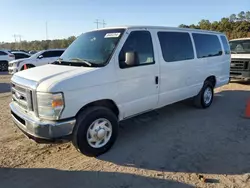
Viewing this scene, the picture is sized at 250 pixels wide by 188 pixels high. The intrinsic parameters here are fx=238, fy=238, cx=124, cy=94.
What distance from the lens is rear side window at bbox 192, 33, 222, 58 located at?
611 cm

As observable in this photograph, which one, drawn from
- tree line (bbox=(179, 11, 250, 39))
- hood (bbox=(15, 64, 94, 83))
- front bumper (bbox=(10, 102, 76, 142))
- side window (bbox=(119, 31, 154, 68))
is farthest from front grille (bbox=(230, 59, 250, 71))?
tree line (bbox=(179, 11, 250, 39))

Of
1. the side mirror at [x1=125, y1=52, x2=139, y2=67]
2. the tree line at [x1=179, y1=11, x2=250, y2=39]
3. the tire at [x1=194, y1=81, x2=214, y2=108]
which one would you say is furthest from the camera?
the tree line at [x1=179, y1=11, x2=250, y2=39]

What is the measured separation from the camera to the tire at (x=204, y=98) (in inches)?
255

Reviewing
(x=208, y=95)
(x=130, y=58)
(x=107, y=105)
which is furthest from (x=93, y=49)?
(x=208, y=95)

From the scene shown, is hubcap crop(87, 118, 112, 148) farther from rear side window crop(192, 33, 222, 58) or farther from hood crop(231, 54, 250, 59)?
hood crop(231, 54, 250, 59)

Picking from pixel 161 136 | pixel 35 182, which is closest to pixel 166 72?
pixel 161 136

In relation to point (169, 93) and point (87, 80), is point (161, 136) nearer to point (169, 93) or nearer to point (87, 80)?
point (169, 93)

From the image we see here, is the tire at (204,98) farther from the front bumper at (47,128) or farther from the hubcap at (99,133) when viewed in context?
the front bumper at (47,128)

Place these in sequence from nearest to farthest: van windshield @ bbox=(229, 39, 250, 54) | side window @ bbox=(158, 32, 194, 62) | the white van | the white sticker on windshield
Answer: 1. the white van
2. the white sticker on windshield
3. side window @ bbox=(158, 32, 194, 62)
4. van windshield @ bbox=(229, 39, 250, 54)

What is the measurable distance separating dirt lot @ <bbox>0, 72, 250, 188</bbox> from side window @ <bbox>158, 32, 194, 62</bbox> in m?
1.54

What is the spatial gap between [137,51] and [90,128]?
5.42 feet

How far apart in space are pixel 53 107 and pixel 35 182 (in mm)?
1049

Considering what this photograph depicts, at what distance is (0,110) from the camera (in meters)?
6.72

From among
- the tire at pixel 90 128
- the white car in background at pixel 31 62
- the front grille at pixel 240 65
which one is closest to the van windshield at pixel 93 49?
the tire at pixel 90 128
